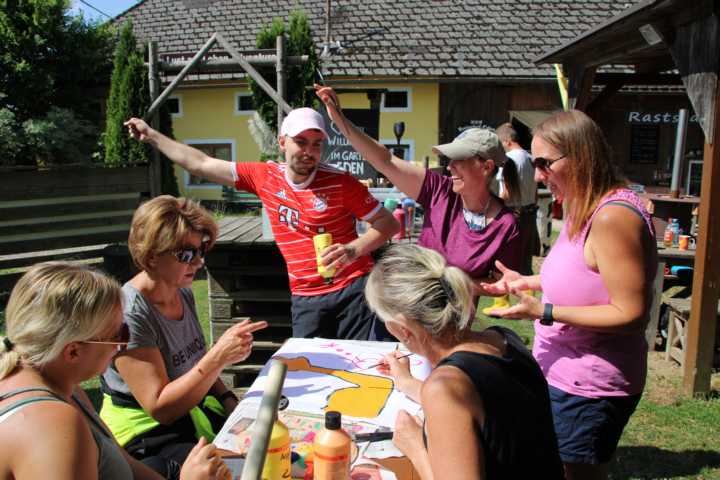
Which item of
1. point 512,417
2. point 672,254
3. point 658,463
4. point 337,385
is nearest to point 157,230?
point 337,385

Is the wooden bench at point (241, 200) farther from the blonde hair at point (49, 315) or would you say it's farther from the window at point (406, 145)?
the blonde hair at point (49, 315)

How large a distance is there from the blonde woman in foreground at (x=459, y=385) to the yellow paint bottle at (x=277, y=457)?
0.32m

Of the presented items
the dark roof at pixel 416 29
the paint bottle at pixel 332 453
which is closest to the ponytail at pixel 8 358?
the paint bottle at pixel 332 453

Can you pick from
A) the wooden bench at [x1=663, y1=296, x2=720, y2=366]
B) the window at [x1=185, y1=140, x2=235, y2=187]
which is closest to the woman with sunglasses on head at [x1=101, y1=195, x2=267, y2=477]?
the wooden bench at [x1=663, y1=296, x2=720, y2=366]

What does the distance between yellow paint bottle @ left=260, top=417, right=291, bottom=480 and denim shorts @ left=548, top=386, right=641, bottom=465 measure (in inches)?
41.2

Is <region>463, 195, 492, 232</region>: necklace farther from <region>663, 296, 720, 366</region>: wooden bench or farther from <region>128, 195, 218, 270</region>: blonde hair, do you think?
<region>663, 296, 720, 366</region>: wooden bench

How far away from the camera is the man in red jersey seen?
2904 mm

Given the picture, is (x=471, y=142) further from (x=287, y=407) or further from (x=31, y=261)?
(x=31, y=261)

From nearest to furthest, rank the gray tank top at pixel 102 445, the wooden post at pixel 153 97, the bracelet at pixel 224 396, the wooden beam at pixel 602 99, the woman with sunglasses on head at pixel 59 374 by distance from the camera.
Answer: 1. the woman with sunglasses on head at pixel 59 374
2. the gray tank top at pixel 102 445
3. the bracelet at pixel 224 396
4. the wooden beam at pixel 602 99
5. the wooden post at pixel 153 97

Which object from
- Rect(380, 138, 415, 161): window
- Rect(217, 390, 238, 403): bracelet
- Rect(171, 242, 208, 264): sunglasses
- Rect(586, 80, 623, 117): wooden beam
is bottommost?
Rect(217, 390, 238, 403): bracelet

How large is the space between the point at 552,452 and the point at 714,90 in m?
3.39

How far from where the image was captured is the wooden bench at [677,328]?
4.66 metres

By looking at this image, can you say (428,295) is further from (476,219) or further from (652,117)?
(652,117)

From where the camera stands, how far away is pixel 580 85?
646 centimetres
